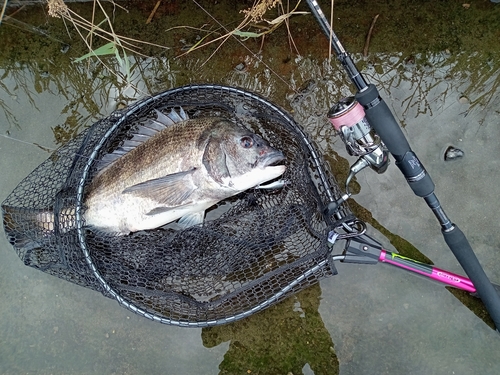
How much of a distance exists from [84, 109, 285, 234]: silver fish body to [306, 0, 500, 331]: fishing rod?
45 cm

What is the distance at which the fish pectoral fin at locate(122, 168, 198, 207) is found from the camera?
2420 millimetres

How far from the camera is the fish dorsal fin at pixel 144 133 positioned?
103 inches

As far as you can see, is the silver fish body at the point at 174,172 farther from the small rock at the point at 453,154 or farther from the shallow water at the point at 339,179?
the small rock at the point at 453,154

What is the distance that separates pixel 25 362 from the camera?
287cm

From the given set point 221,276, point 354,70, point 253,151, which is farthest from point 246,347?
point 354,70

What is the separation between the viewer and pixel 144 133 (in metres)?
2.62

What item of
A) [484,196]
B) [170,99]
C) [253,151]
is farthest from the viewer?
[484,196]

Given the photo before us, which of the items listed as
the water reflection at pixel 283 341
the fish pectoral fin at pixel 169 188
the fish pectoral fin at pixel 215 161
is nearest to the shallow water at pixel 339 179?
the water reflection at pixel 283 341

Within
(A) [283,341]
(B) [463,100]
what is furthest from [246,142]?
(B) [463,100]

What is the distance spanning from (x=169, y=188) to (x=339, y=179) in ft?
3.73

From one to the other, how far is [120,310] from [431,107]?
2.49 meters

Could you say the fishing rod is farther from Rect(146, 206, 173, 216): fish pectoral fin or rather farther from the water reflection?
Rect(146, 206, 173, 216): fish pectoral fin

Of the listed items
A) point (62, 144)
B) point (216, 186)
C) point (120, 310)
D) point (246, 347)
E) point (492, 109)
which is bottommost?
point (246, 347)

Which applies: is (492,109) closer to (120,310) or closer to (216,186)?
(216,186)
